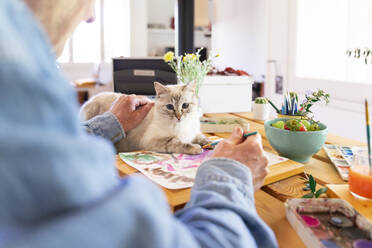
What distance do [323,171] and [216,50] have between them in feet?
17.5

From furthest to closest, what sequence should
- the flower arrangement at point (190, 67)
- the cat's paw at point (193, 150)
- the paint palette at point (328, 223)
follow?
the flower arrangement at point (190, 67) < the cat's paw at point (193, 150) < the paint palette at point (328, 223)

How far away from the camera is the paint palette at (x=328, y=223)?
1.79 ft

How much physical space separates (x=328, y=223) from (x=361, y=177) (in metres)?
0.18

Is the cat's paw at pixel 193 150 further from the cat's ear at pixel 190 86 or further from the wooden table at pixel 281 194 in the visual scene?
the cat's ear at pixel 190 86

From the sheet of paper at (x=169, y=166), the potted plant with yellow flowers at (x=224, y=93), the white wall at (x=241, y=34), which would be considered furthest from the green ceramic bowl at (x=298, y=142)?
Answer: the white wall at (x=241, y=34)

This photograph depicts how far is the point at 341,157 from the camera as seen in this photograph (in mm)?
1032

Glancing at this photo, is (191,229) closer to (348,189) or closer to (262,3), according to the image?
(348,189)

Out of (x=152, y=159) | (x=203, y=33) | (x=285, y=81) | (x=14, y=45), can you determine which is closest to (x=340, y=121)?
(x=285, y=81)

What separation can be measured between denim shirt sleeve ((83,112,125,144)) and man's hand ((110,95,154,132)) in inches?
2.4

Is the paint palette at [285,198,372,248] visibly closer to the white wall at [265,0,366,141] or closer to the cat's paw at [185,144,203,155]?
the cat's paw at [185,144,203,155]

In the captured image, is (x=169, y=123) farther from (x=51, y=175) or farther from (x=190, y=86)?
(x=51, y=175)

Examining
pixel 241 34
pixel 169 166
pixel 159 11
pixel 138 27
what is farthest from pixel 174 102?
pixel 159 11

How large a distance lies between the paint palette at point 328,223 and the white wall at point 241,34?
3995 millimetres

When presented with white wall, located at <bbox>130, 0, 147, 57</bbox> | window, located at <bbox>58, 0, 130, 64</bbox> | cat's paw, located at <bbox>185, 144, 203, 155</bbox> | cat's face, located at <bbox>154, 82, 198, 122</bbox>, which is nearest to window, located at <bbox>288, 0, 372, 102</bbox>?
cat's face, located at <bbox>154, 82, 198, 122</bbox>
